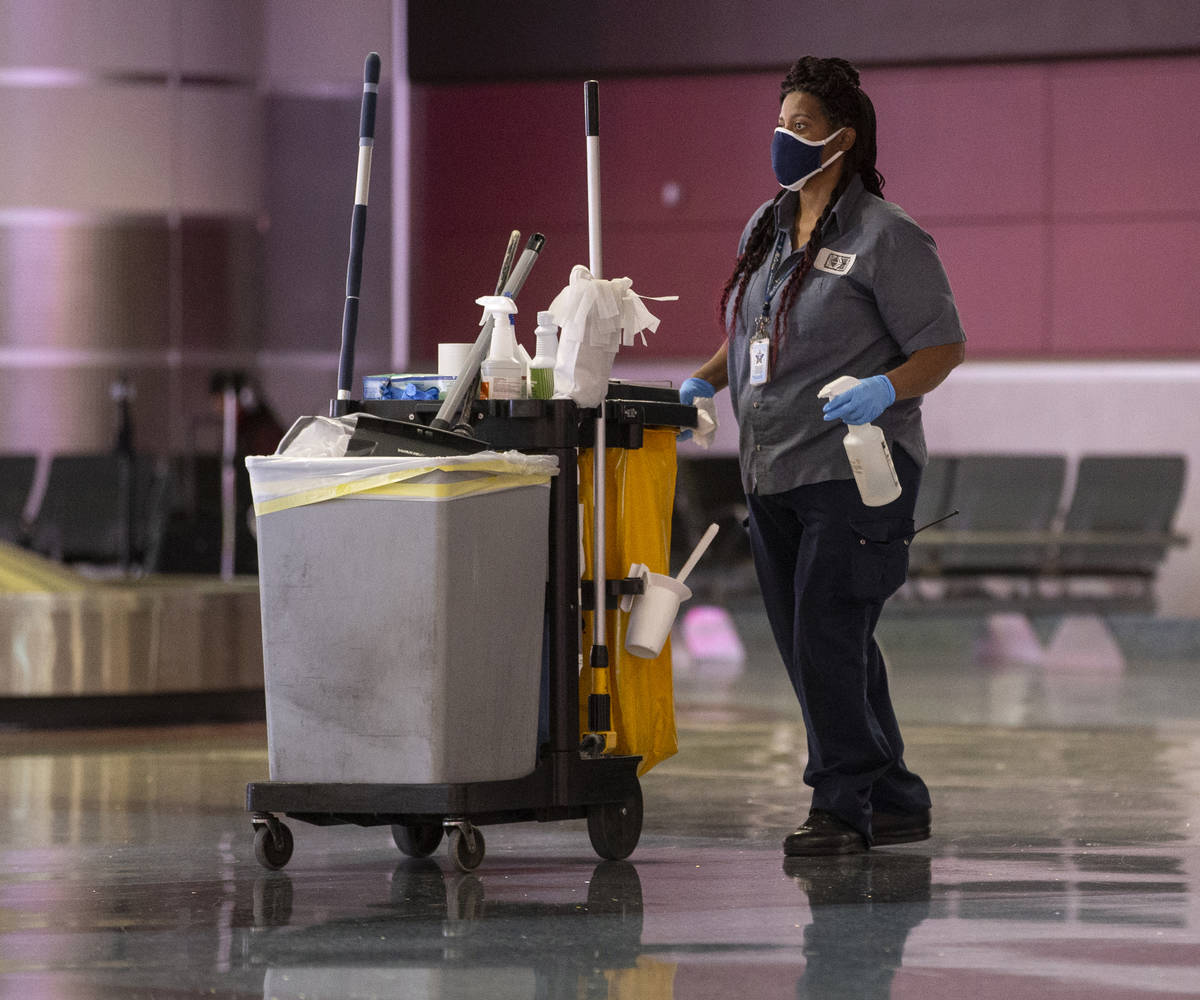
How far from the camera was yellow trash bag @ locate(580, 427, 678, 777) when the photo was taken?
3131 mm

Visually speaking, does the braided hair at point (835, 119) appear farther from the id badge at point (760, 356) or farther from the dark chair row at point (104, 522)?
the dark chair row at point (104, 522)

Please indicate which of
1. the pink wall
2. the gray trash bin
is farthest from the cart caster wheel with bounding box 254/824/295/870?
the pink wall

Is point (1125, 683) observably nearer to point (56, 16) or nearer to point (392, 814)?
point (392, 814)

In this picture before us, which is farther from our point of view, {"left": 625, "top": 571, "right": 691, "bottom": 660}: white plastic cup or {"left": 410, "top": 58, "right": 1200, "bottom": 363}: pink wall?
{"left": 410, "top": 58, "right": 1200, "bottom": 363}: pink wall

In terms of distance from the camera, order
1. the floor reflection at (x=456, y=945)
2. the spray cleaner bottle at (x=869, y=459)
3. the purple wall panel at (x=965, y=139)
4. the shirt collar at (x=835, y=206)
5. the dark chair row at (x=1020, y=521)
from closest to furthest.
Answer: the floor reflection at (x=456, y=945) < the spray cleaner bottle at (x=869, y=459) < the shirt collar at (x=835, y=206) < the dark chair row at (x=1020, y=521) < the purple wall panel at (x=965, y=139)

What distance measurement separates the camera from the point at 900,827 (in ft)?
11.0

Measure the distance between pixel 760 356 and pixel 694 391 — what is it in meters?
0.20

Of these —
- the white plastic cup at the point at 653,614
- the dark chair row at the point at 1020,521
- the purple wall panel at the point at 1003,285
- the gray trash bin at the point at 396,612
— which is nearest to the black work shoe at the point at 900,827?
the white plastic cup at the point at 653,614

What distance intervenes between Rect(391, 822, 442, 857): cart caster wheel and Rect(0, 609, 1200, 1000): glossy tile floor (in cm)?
3

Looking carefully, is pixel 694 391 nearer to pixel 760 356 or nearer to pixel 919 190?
pixel 760 356

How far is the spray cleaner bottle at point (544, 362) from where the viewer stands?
3.12 metres

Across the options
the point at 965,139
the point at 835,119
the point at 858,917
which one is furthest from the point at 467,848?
the point at 965,139

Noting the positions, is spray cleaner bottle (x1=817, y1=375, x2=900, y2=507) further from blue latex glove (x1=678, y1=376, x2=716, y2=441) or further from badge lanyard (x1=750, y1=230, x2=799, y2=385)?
blue latex glove (x1=678, y1=376, x2=716, y2=441)

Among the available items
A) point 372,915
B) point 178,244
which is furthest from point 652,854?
point 178,244
